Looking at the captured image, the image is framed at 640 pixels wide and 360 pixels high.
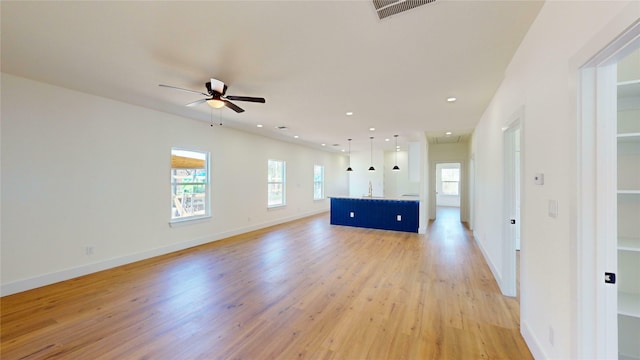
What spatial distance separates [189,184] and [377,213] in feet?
16.1

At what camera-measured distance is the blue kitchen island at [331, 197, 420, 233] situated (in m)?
6.62

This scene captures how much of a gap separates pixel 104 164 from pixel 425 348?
5.07 metres

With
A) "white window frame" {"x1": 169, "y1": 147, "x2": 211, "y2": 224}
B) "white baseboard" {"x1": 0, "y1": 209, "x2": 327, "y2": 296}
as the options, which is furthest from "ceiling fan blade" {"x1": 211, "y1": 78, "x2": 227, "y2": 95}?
"white baseboard" {"x1": 0, "y1": 209, "x2": 327, "y2": 296}

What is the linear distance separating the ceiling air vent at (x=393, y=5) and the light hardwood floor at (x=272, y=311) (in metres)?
2.72

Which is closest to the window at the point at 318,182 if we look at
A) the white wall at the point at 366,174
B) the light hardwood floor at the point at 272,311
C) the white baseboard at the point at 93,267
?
the white wall at the point at 366,174

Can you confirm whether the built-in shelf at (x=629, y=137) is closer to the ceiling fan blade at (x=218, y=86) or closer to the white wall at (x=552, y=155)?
the white wall at (x=552, y=155)

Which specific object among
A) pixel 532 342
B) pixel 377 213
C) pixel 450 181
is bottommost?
pixel 532 342

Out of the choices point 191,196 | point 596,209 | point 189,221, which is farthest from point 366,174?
point 596,209

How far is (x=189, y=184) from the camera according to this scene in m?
5.38

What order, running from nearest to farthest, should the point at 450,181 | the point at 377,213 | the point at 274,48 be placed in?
the point at 274,48 < the point at 377,213 < the point at 450,181

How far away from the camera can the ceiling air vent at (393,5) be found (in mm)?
1755

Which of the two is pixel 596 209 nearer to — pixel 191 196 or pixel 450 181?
pixel 191 196

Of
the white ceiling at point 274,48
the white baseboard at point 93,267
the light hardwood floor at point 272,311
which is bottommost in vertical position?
the light hardwood floor at point 272,311

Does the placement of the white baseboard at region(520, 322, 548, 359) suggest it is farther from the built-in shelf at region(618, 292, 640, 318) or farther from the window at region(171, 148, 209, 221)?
the window at region(171, 148, 209, 221)
